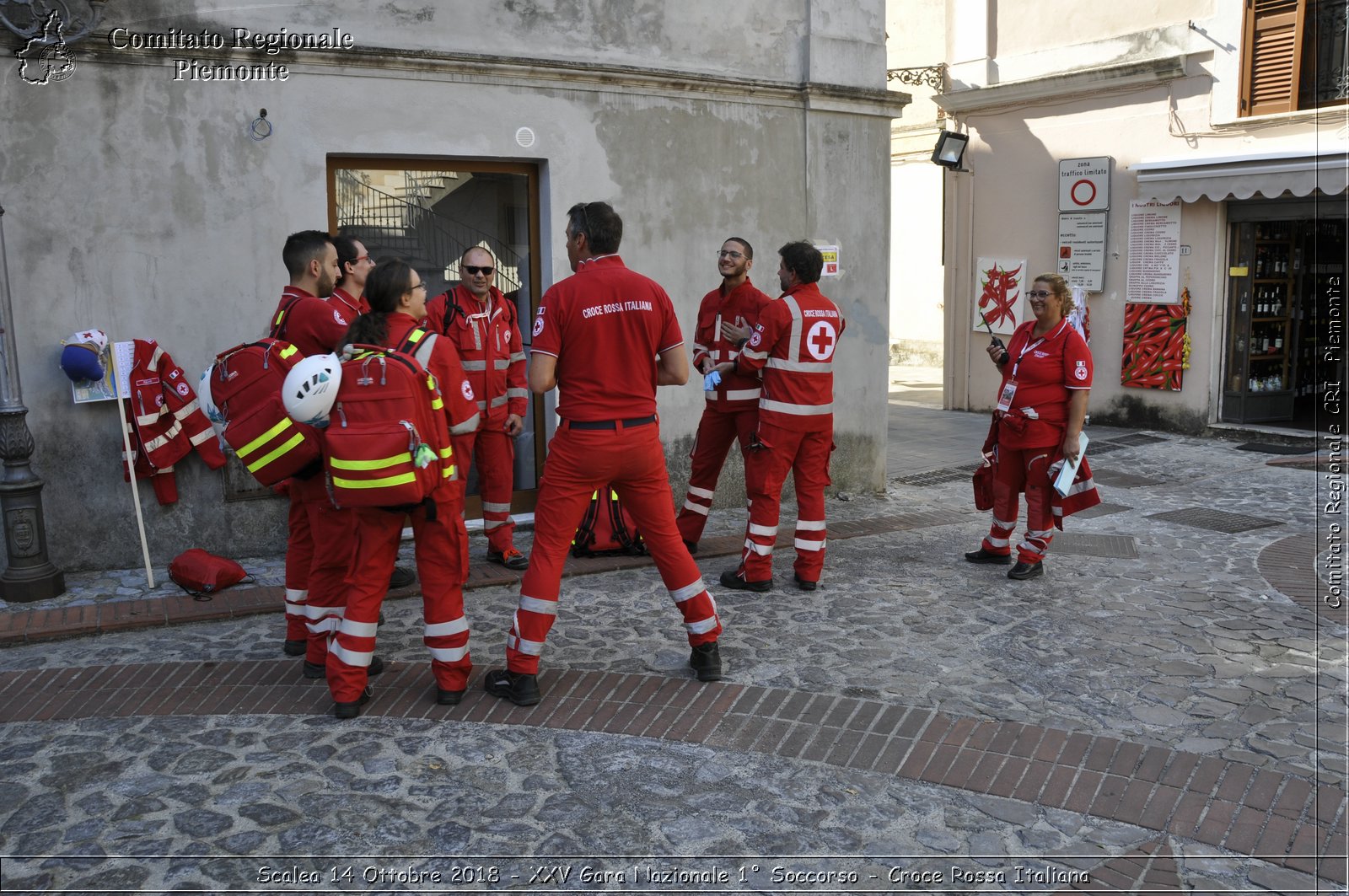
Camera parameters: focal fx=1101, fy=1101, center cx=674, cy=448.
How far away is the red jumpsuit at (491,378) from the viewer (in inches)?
286

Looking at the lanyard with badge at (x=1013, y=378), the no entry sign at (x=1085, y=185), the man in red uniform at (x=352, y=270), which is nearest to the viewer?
the man in red uniform at (x=352, y=270)

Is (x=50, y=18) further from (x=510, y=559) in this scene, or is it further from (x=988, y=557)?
(x=988, y=557)

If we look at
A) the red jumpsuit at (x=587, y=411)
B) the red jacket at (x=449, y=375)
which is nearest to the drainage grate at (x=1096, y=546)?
the red jumpsuit at (x=587, y=411)

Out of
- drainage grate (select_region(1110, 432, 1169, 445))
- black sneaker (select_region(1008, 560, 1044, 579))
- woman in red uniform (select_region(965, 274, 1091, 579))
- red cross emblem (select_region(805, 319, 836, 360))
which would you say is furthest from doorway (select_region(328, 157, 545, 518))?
drainage grate (select_region(1110, 432, 1169, 445))

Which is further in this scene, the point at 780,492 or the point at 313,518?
the point at 780,492

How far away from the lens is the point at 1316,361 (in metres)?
13.8

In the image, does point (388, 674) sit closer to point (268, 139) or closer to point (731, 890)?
point (731, 890)

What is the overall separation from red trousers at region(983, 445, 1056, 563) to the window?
26.0 ft

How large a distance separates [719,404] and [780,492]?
31.9 inches

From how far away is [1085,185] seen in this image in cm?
1423

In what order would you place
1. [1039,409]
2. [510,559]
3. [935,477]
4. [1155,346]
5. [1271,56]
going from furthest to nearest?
1. [1155,346]
2. [1271,56]
3. [935,477]
4. [510,559]
5. [1039,409]

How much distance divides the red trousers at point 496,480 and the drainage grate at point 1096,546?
3.92 m

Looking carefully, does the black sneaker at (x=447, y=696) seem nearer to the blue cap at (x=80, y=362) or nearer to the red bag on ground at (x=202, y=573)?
the red bag on ground at (x=202, y=573)

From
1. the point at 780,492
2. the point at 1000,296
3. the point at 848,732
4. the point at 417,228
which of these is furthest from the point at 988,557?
the point at 1000,296
